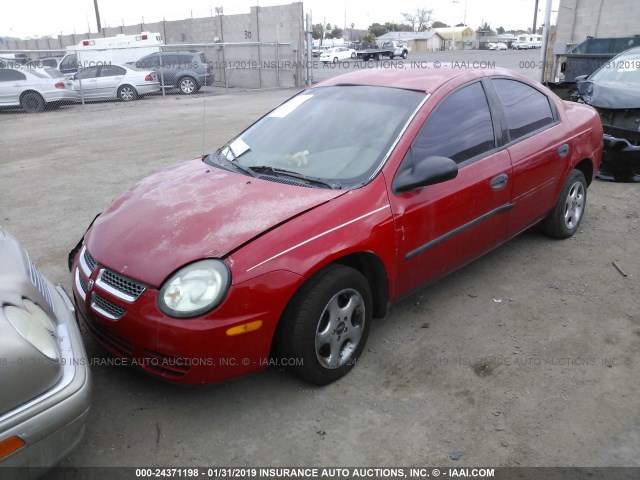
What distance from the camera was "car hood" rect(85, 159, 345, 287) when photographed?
265cm

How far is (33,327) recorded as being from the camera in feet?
7.19

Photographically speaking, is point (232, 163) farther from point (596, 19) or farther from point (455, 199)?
point (596, 19)

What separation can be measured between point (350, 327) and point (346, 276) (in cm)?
34

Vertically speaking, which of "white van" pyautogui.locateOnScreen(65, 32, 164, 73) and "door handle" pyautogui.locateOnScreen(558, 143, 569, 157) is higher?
"white van" pyautogui.locateOnScreen(65, 32, 164, 73)

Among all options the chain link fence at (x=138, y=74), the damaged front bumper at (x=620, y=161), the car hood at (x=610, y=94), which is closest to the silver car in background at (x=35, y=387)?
the damaged front bumper at (x=620, y=161)

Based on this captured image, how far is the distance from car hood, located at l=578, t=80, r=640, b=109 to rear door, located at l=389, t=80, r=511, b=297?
3.88 metres

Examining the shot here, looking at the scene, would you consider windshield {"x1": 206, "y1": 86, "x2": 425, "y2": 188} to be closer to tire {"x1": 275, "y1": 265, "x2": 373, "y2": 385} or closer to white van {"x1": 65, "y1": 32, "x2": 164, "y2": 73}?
tire {"x1": 275, "y1": 265, "x2": 373, "y2": 385}

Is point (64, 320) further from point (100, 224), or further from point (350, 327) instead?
point (350, 327)

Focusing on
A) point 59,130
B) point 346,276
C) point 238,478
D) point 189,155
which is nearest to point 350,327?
point 346,276

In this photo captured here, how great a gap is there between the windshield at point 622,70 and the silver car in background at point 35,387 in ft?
25.6

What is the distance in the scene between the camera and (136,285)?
263 cm

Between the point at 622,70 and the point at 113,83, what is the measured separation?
582 inches

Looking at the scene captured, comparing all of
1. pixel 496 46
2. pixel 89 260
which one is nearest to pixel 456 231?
pixel 89 260

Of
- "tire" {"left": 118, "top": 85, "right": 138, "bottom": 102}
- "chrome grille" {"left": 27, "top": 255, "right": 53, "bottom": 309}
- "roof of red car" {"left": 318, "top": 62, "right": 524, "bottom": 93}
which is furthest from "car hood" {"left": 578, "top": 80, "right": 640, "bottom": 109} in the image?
"tire" {"left": 118, "top": 85, "right": 138, "bottom": 102}
